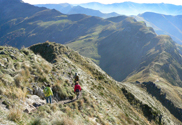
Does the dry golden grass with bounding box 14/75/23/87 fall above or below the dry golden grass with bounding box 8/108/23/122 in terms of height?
above

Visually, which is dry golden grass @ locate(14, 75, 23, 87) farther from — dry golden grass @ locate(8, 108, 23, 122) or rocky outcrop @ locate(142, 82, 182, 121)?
rocky outcrop @ locate(142, 82, 182, 121)

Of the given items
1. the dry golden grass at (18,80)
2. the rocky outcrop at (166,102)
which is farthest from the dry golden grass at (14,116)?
the rocky outcrop at (166,102)

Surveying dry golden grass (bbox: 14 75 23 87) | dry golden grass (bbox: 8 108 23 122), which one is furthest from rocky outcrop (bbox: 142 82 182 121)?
dry golden grass (bbox: 8 108 23 122)

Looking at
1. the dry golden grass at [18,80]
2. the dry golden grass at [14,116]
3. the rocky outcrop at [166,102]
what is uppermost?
the dry golden grass at [18,80]

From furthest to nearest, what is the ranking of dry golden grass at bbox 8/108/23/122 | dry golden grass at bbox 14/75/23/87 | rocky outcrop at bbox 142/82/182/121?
rocky outcrop at bbox 142/82/182/121, dry golden grass at bbox 14/75/23/87, dry golden grass at bbox 8/108/23/122

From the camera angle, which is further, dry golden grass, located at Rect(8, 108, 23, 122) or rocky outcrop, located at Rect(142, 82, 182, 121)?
rocky outcrop, located at Rect(142, 82, 182, 121)

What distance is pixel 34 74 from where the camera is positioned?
47.6ft

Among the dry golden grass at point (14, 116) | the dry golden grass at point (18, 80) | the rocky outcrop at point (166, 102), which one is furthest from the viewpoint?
the rocky outcrop at point (166, 102)

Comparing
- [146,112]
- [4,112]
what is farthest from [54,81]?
[146,112]

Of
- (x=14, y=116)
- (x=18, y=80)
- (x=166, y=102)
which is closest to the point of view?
(x=14, y=116)

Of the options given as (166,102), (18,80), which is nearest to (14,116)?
(18,80)

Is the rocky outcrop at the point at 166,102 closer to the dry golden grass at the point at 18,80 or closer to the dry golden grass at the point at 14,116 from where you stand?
the dry golden grass at the point at 18,80

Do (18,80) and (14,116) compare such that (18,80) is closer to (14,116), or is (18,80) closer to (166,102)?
(14,116)

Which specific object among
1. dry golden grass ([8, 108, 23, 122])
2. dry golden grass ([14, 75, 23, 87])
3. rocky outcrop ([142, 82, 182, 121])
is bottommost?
rocky outcrop ([142, 82, 182, 121])
